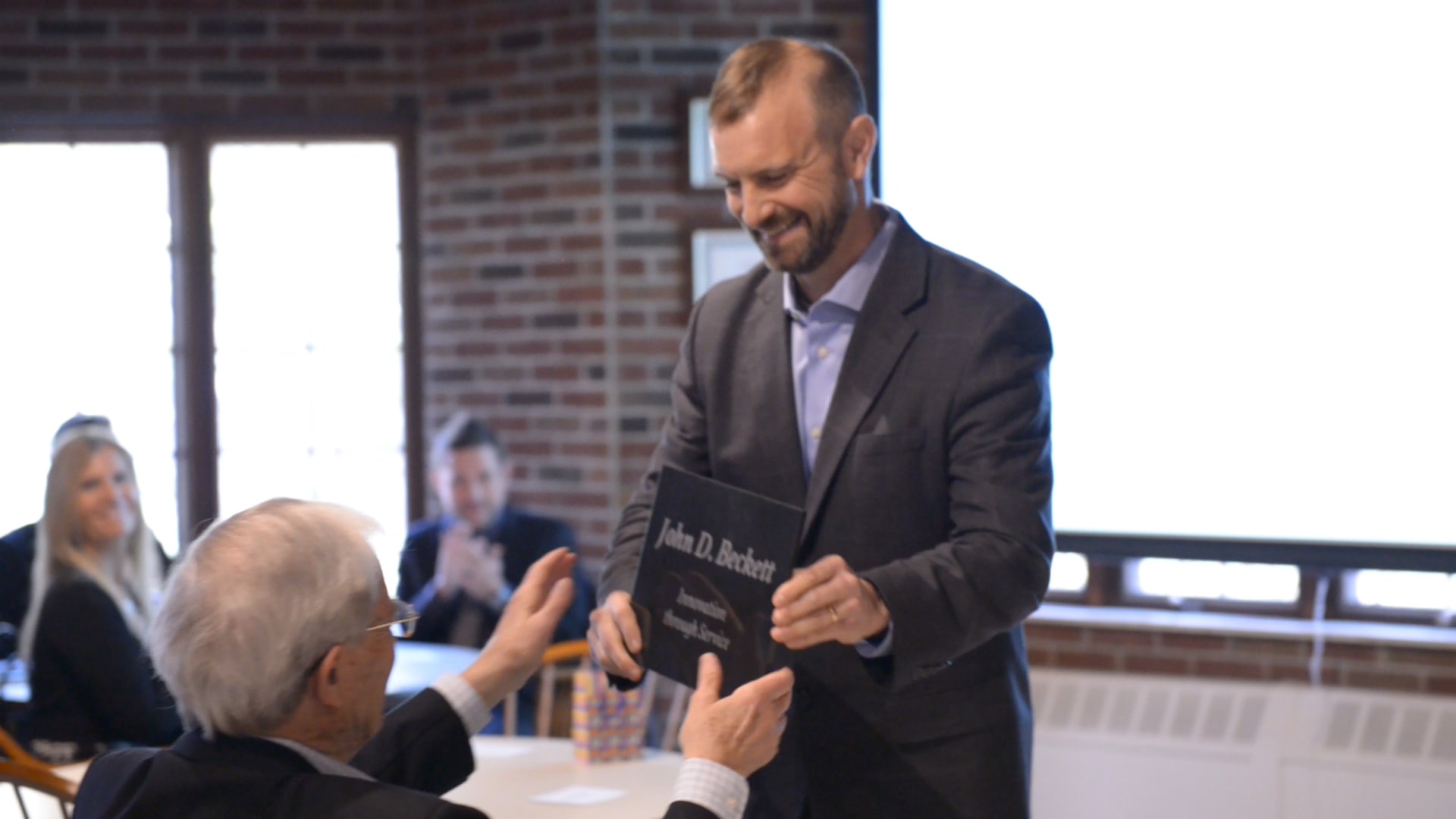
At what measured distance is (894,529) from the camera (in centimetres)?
163

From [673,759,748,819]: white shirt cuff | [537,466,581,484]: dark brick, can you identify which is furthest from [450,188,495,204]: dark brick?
[673,759,748,819]: white shirt cuff

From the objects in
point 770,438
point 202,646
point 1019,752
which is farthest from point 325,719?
point 1019,752

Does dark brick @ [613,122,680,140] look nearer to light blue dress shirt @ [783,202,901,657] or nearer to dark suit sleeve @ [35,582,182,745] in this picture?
dark suit sleeve @ [35,582,182,745]

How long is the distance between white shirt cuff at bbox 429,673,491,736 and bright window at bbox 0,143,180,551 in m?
3.58

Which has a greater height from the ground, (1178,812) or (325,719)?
(325,719)

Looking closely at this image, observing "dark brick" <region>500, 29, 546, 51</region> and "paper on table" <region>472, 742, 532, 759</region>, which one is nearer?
"paper on table" <region>472, 742, 532, 759</region>

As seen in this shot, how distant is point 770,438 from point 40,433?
4.04m

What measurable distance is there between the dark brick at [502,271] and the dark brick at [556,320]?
0.15 meters

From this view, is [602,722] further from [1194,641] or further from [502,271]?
[502,271]

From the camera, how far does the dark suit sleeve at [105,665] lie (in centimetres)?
311

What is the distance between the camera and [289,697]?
133cm

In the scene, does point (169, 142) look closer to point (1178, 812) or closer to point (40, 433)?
point (40, 433)

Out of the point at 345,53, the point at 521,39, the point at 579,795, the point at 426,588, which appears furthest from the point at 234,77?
the point at 579,795

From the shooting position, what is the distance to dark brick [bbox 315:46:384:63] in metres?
4.88
